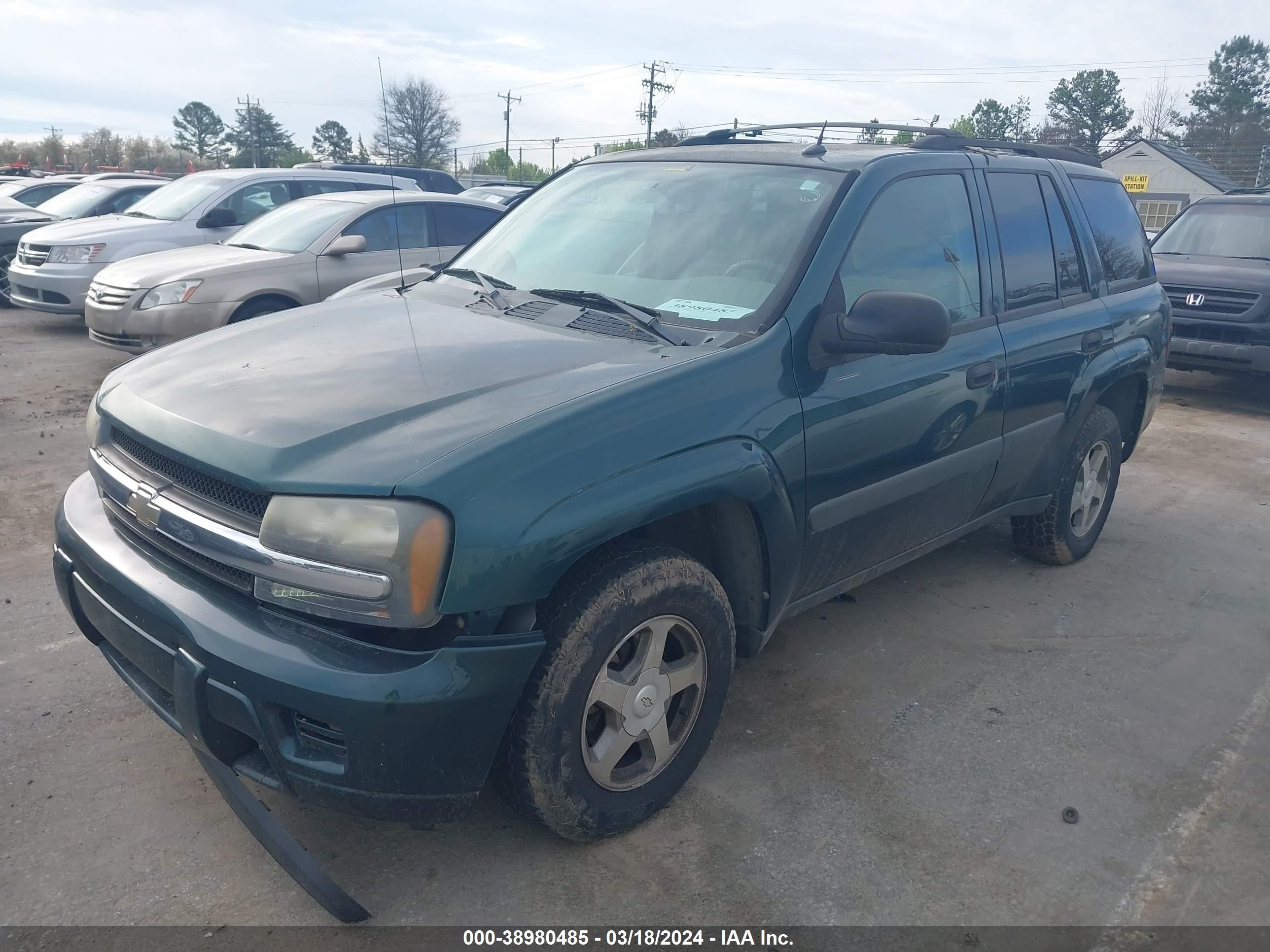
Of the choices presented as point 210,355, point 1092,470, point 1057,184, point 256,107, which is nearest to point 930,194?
point 1057,184

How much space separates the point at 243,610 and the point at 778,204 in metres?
2.09

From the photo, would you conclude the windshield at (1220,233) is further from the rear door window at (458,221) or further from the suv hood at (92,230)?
the suv hood at (92,230)

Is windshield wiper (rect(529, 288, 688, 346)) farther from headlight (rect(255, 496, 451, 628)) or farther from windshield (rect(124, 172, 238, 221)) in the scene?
windshield (rect(124, 172, 238, 221))

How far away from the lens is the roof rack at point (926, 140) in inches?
148

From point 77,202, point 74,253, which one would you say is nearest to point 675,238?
point 74,253

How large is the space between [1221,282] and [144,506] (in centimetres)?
913

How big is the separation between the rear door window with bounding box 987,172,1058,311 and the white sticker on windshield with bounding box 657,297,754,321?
141cm

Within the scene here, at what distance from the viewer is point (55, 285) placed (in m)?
9.47

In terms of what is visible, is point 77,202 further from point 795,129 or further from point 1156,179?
point 1156,179

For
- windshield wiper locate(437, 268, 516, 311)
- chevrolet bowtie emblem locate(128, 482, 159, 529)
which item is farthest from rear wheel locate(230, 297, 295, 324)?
chevrolet bowtie emblem locate(128, 482, 159, 529)

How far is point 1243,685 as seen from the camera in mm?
3734

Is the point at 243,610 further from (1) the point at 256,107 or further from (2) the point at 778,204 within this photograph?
(1) the point at 256,107

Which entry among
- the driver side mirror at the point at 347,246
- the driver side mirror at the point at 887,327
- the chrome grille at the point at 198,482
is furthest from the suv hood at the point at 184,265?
the driver side mirror at the point at 887,327

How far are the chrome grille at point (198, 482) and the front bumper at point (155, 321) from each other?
4.90 meters
